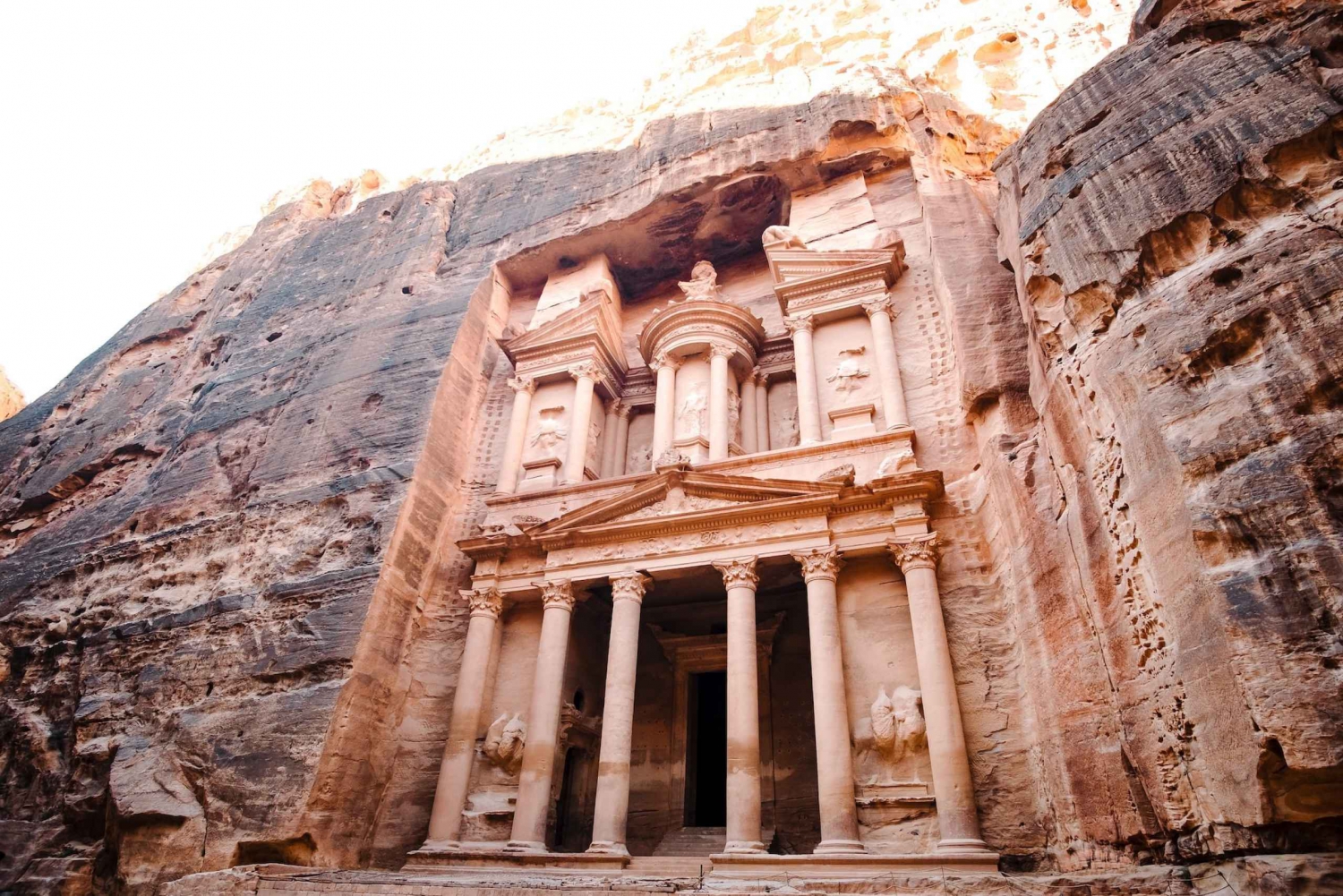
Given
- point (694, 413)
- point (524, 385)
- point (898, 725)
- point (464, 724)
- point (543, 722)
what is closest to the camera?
point (898, 725)

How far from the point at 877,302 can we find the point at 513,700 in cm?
852

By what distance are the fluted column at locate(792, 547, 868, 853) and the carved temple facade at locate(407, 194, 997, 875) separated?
0.03 meters

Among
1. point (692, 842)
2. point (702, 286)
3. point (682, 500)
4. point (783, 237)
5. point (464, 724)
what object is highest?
point (783, 237)

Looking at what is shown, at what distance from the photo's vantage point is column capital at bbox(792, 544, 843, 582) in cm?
1010

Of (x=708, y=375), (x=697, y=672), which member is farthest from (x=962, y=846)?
(x=708, y=375)

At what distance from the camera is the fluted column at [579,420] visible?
1348 centimetres

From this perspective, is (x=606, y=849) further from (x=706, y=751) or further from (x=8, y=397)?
(x=8, y=397)

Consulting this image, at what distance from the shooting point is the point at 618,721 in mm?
10070

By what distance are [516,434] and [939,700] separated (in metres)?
8.61

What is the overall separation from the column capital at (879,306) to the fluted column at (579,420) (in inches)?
202

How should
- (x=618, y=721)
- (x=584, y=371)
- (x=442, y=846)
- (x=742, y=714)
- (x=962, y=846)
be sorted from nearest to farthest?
(x=962, y=846), (x=742, y=714), (x=442, y=846), (x=618, y=721), (x=584, y=371)

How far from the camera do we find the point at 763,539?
418 inches

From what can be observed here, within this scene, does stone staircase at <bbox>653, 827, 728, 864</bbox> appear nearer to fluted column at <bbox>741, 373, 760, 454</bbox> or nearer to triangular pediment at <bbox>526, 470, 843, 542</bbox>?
triangular pediment at <bbox>526, 470, 843, 542</bbox>

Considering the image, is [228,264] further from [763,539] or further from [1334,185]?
[1334,185]
